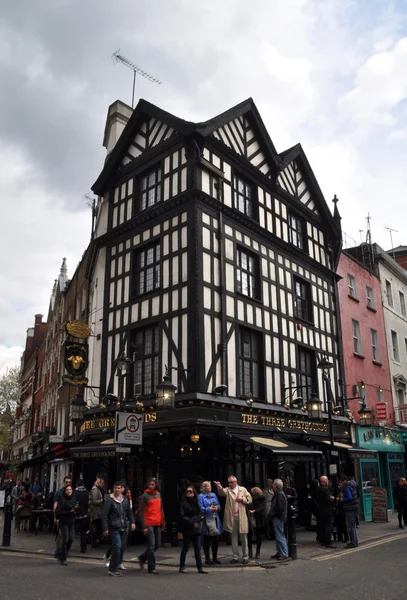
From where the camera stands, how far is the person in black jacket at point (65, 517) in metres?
10.3

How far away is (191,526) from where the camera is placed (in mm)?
9234

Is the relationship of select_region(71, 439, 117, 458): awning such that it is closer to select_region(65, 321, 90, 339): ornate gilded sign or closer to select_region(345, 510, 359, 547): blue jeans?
select_region(65, 321, 90, 339): ornate gilded sign

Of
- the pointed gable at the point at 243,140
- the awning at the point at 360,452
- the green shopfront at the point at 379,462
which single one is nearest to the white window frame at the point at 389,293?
the green shopfront at the point at 379,462

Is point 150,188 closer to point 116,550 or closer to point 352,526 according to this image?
point 352,526

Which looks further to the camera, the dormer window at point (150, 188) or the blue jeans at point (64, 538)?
the dormer window at point (150, 188)

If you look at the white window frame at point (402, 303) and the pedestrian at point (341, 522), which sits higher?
the white window frame at point (402, 303)

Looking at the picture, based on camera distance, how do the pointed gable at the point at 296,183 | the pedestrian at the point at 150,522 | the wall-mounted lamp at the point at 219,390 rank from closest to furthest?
the pedestrian at the point at 150,522
the wall-mounted lamp at the point at 219,390
the pointed gable at the point at 296,183

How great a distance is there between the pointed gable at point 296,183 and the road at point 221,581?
561 inches

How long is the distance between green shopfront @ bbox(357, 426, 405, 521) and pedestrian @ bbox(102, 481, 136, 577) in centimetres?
1283

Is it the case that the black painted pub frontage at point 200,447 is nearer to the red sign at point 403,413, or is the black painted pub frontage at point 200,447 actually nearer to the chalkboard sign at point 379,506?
the chalkboard sign at point 379,506

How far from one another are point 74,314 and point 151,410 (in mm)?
12380

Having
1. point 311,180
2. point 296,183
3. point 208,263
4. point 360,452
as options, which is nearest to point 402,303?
point 311,180

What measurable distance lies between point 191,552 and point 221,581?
12.9 ft

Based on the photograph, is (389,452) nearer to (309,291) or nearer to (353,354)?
(353,354)
